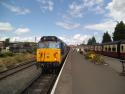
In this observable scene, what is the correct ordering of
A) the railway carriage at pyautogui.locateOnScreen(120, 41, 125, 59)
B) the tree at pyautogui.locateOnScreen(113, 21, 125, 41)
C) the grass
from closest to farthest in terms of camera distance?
the grass
the railway carriage at pyautogui.locateOnScreen(120, 41, 125, 59)
the tree at pyautogui.locateOnScreen(113, 21, 125, 41)

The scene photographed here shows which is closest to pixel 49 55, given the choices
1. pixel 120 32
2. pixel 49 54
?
pixel 49 54

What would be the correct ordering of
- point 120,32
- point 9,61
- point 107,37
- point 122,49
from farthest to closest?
point 107,37 → point 120,32 → point 122,49 → point 9,61

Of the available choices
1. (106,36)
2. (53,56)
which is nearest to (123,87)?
(53,56)

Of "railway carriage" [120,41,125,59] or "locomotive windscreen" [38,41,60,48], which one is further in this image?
"railway carriage" [120,41,125,59]

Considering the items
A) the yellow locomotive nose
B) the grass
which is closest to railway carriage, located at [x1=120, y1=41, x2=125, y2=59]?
the grass

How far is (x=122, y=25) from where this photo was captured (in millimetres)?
80438

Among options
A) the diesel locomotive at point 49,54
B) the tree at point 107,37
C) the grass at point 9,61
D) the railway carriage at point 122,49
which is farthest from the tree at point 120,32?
the diesel locomotive at point 49,54

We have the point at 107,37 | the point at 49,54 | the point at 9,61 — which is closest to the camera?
the point at 49,54

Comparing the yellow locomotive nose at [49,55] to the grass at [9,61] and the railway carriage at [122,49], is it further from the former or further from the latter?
the railway carriage at [122,49]

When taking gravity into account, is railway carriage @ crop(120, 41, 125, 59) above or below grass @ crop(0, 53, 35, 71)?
above

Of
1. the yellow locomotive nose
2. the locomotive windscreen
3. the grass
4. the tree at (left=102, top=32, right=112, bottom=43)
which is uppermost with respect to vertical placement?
the tree at (left=102, top=32, right=112, bottom=43)

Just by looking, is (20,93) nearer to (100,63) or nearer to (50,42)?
(50,42)

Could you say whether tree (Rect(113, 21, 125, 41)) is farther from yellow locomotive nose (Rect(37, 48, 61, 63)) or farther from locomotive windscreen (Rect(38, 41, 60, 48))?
yellow locomotive nose (Rect(37, 48, 61, 63))

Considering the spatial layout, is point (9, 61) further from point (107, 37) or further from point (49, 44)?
point (107, 37)
